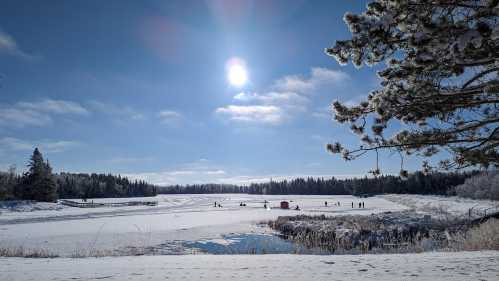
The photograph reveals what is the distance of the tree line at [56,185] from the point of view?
185 ft

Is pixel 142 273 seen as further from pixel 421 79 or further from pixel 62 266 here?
pixel 421 79

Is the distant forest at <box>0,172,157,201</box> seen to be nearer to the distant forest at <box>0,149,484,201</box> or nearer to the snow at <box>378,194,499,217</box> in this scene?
the distant forest at <box>0,149,484,201</box>

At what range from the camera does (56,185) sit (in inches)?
2464

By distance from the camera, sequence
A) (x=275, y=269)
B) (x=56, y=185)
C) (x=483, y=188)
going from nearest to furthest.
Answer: (x=275, y=269) < (x=56, y=185) < (x=483, y=188)

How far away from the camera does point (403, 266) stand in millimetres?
6086

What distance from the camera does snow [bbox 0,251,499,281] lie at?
17.6 ft

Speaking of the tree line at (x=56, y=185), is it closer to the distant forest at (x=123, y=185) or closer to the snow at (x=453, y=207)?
the distant forest at (x=123, y=185)

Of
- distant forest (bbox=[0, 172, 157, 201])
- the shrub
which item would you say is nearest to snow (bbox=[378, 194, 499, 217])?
the shrub

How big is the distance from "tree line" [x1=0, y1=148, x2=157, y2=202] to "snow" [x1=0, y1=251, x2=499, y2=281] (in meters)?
58.3

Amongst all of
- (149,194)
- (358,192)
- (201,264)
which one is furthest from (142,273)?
(358,192)

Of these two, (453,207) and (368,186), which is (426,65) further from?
(368,186)

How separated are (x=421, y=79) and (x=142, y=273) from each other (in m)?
6.92

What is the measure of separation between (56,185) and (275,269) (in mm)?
67547

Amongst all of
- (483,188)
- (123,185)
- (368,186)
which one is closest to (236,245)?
(483,188)
